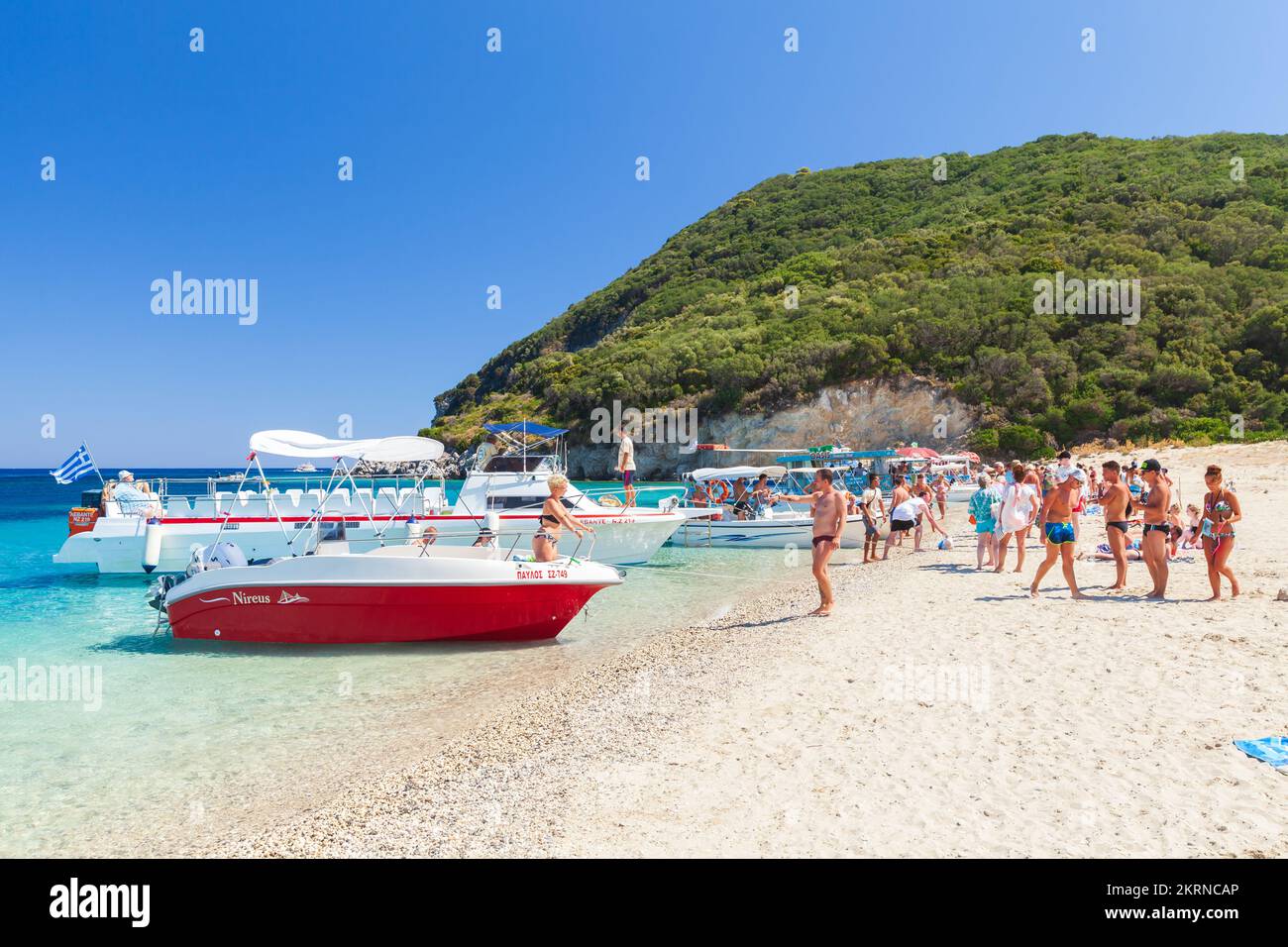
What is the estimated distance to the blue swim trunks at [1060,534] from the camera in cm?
945

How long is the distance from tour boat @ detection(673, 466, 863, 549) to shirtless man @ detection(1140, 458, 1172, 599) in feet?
34.4

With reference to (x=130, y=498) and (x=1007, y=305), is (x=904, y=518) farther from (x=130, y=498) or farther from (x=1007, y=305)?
(x=1007, y=305)

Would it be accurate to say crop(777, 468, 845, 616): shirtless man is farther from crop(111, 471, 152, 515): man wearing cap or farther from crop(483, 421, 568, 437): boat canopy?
crop(111, 471, 152, 515): man wearing cap

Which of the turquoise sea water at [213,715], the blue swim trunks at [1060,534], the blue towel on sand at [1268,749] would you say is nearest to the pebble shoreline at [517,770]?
the turquoise sea water at [213,715]

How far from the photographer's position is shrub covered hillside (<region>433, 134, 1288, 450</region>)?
41.7 m

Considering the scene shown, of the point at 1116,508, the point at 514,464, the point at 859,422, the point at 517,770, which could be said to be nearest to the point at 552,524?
the point at 517,770

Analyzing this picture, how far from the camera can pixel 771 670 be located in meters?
7.65

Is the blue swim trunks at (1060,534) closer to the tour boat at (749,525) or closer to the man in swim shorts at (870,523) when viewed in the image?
the man in swim shorts at (870,523)

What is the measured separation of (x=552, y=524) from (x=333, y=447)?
3.87 meters

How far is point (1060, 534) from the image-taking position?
9.48 metres

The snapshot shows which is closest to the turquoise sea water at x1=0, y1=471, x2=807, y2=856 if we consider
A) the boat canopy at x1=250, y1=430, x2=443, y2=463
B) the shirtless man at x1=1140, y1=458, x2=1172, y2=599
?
the boat canopy at x1=250, y1=430, x2=443, y2=463
